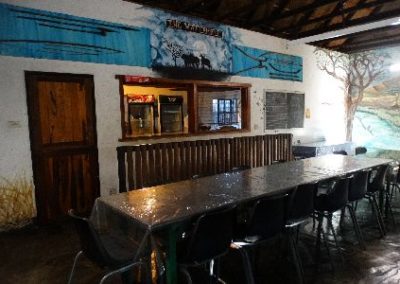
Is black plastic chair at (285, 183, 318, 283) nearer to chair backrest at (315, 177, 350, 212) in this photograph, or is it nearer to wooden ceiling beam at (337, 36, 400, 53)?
chair backrest at (315, 177, 350, 212)

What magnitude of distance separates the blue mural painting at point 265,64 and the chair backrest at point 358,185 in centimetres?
337

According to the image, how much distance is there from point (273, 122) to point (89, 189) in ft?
14.2

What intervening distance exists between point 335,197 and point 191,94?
3.24 m

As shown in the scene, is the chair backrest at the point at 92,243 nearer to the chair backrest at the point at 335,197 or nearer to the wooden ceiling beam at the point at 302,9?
the chair backrest at the point at 335,197

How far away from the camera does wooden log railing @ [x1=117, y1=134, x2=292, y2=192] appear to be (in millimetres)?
4453

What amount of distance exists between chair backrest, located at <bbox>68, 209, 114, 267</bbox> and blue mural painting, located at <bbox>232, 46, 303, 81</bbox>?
186 inches

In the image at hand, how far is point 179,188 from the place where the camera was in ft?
9.38

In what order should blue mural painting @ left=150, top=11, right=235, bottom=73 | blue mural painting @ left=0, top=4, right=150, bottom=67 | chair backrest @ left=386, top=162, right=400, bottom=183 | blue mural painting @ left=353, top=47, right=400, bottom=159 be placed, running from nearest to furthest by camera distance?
1. blue mural painting @ left=0, top=4, right=150, bottom=67
2. chair backrest @ left=386, top=162, right=400, bottom=183
3. blue mural painting @ left=150, top=11, right=235, bottom=73
4. blue mural painting @ left=353, top=47, right=400, bottom=159

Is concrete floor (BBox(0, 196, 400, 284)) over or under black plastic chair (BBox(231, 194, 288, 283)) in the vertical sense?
under

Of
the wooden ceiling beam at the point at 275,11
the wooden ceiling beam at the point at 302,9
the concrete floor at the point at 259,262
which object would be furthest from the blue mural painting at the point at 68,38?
the wooden ceiling beam at the point at 302,9

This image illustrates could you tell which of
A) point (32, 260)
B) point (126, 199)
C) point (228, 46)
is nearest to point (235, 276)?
point (126, 199)

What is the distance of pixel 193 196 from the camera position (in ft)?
8.40

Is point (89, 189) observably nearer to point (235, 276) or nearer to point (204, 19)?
point (235, 276)

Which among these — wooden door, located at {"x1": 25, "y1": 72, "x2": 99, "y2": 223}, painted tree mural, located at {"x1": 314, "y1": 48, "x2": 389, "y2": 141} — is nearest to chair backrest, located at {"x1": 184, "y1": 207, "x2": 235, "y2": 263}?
wooden door, located at {"x1": 25, "y1": 72, "x2": 99, "y2": 223}
